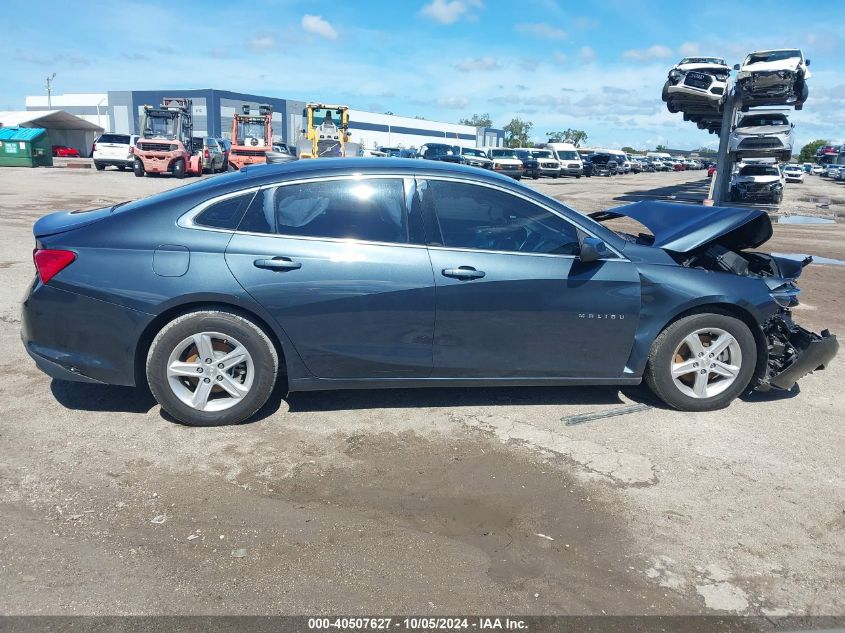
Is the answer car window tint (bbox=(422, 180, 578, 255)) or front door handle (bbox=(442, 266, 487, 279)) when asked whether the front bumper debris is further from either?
front door handle (bbox=(442, 266, 487, 279))

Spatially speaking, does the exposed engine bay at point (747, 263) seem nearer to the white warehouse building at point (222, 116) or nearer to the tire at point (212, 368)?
the tire at point (212, 368)

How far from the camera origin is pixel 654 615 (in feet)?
8.47

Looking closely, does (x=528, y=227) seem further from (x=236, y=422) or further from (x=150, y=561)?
(x=150, y=561)

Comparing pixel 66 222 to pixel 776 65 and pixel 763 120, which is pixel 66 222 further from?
pixel 763 120

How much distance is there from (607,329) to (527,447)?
955 mm

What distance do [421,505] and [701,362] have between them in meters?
2.31

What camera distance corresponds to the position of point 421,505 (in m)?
3.31

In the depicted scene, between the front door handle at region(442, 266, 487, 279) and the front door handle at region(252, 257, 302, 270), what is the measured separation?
0.89 metres

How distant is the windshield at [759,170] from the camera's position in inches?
946

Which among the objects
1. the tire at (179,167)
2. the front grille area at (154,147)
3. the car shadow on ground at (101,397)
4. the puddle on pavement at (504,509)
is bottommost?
the puddle on pavement at (504,509)

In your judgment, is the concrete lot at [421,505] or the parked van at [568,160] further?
the parked van at [568,160]

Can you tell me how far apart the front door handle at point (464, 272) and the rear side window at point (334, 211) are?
34cm

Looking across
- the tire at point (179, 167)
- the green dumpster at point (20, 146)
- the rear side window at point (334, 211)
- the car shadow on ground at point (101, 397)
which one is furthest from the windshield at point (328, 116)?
the rear side window at point (334, 211)

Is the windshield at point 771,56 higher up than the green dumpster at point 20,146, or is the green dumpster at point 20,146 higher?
the windshield at point 771,56
